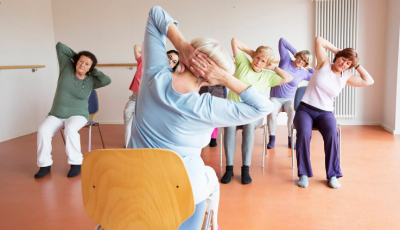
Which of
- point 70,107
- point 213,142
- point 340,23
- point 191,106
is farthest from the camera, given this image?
point 340,23

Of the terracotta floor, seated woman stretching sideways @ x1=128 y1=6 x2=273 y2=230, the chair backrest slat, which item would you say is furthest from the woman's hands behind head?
the chair backrest slat

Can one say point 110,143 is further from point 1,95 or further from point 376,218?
point 376,218

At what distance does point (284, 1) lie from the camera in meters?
5.38

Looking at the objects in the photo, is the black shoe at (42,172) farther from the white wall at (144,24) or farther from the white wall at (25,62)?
the white wall at (144,24)

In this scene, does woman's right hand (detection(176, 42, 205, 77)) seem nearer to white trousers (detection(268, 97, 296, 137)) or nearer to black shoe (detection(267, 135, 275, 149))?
white trousers (detection(268, 97, 296, 137))

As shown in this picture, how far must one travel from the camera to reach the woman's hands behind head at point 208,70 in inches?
50.3

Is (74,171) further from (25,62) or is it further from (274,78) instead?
(25,62)

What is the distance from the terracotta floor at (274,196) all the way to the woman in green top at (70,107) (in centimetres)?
21

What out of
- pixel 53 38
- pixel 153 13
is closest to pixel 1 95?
pixel 53 38

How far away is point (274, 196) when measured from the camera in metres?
2.62

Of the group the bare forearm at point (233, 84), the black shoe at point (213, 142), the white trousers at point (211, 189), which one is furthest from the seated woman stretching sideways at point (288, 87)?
the bare forearm at point (233, 84)

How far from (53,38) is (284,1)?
4.04 meters

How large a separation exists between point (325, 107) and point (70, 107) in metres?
2.45

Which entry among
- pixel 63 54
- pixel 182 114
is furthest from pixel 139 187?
pixel 63 54
